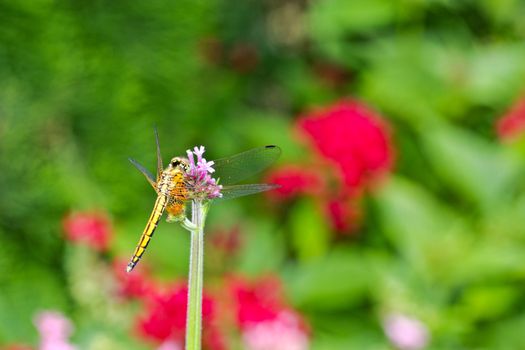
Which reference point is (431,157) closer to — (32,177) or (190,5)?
(190,5)

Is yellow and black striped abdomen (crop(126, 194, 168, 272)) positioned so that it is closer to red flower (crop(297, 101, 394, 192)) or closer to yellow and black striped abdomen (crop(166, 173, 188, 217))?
yellow and black striped abdomen (crop(166, 173, 188, 217))

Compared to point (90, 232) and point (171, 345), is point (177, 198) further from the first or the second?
point (90, 232)

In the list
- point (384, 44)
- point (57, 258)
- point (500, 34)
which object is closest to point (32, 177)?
point (57, 258)

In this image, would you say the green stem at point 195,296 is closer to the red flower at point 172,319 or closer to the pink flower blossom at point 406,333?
the red flower at point 172,319

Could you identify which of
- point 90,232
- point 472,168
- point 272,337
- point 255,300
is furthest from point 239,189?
point 472,168

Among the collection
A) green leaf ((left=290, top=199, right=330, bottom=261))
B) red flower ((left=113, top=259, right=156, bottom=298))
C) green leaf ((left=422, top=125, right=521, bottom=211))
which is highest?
green leaf ((left=422, top=125, right=521, bottom=211))

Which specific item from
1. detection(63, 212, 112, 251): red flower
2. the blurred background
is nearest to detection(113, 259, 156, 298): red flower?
the blurred background

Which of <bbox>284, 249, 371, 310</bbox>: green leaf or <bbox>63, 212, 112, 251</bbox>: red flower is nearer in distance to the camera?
<bbox>63, 212, 112, 251</bbox>: red flower

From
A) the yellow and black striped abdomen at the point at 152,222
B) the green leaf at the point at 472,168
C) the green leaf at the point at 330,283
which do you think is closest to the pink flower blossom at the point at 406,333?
the green leaf at the point at 330,283
